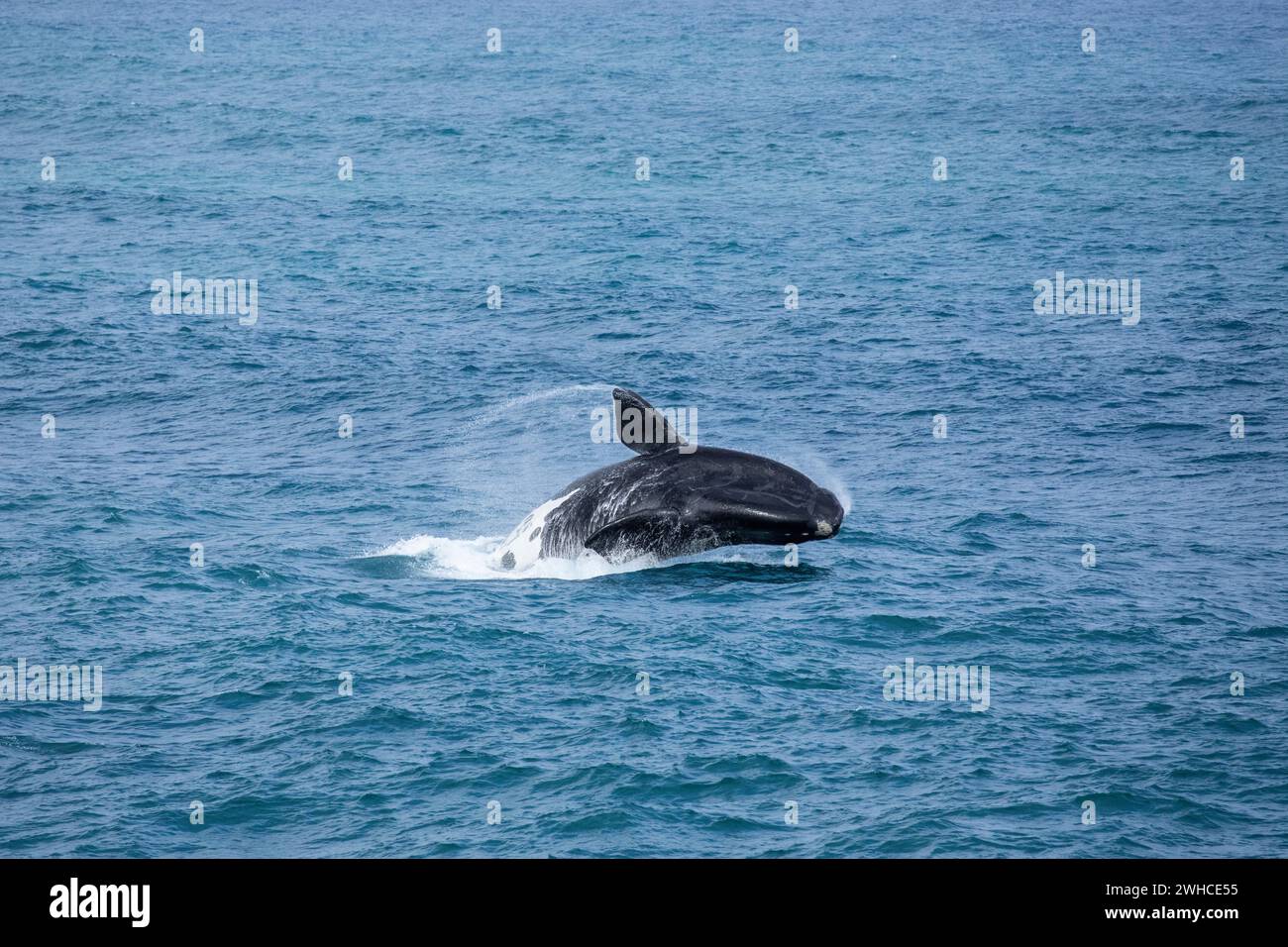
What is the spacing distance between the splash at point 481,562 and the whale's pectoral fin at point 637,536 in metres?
0.46

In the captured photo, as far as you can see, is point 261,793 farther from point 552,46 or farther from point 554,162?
point 552,46

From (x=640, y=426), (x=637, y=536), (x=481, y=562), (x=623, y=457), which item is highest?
(x=640, y=426)

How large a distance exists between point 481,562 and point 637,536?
626 cm

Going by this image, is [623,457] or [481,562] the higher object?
[623,457]

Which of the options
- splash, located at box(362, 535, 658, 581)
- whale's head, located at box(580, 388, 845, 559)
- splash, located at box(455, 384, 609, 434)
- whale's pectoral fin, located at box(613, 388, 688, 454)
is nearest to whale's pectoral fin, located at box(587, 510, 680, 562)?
whale's head, located at box(580, 388, 845, 559)

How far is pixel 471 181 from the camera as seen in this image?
95.1 metres

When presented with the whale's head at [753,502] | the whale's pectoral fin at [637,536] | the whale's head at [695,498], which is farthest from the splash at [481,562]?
the whale's head at [753,502]

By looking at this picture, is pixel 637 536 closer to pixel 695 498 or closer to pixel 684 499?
pixel 684 499

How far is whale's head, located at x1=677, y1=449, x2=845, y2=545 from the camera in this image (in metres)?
30.7

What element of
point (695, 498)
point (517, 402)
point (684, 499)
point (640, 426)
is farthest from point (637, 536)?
point (517, 402)

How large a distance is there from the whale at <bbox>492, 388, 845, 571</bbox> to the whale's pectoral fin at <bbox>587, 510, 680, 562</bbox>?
0.8 inches

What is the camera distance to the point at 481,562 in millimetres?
37469

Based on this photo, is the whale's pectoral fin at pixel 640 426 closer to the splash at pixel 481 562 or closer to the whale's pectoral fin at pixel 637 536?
the whale's pectoral fin at pixel 637 536

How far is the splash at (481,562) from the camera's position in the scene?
113ft
